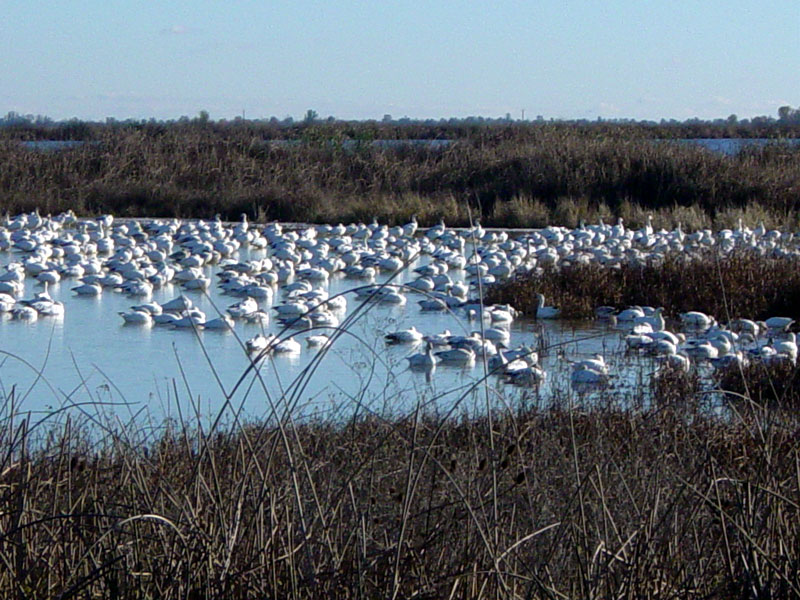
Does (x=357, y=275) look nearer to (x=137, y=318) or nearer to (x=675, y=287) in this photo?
(x=675, y=287)

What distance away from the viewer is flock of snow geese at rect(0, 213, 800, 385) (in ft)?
32.1

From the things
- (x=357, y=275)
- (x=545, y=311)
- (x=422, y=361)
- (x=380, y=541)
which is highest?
(x=380, y=541)

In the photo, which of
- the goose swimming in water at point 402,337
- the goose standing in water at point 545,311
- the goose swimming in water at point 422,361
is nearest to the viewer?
the goose swimming in water at point 422,361

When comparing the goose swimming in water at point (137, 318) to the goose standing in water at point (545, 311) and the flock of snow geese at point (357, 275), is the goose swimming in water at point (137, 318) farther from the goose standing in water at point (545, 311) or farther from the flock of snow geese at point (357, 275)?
the goose standing in water at point (545, 311)

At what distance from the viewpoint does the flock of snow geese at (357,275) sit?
32.1 feet

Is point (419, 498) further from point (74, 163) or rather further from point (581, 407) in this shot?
point (74, 163)

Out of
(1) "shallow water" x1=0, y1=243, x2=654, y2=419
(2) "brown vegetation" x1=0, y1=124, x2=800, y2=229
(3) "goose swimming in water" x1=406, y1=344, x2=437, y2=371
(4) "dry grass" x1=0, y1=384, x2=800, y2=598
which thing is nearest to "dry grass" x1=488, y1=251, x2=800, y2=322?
(1) "shallow water" x1=0, y1=243, x2=654, y2=419

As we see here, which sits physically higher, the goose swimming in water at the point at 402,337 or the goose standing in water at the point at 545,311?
the goose swimming in water at the point at 402,337

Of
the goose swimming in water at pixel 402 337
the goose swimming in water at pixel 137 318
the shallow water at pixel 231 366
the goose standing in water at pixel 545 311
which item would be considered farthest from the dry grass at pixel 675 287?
the goose swimming in water at pixel 137 318

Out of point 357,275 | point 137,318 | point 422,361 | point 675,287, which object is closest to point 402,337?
point 422,361

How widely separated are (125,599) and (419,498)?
119 cm

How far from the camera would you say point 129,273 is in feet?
49.2

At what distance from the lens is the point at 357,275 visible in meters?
16.2

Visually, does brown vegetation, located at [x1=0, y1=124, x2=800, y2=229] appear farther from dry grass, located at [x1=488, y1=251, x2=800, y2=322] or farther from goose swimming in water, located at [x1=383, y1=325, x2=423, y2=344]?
goose swimming in water, located at [x1=383, y1=325, x2=423, y2=344]
